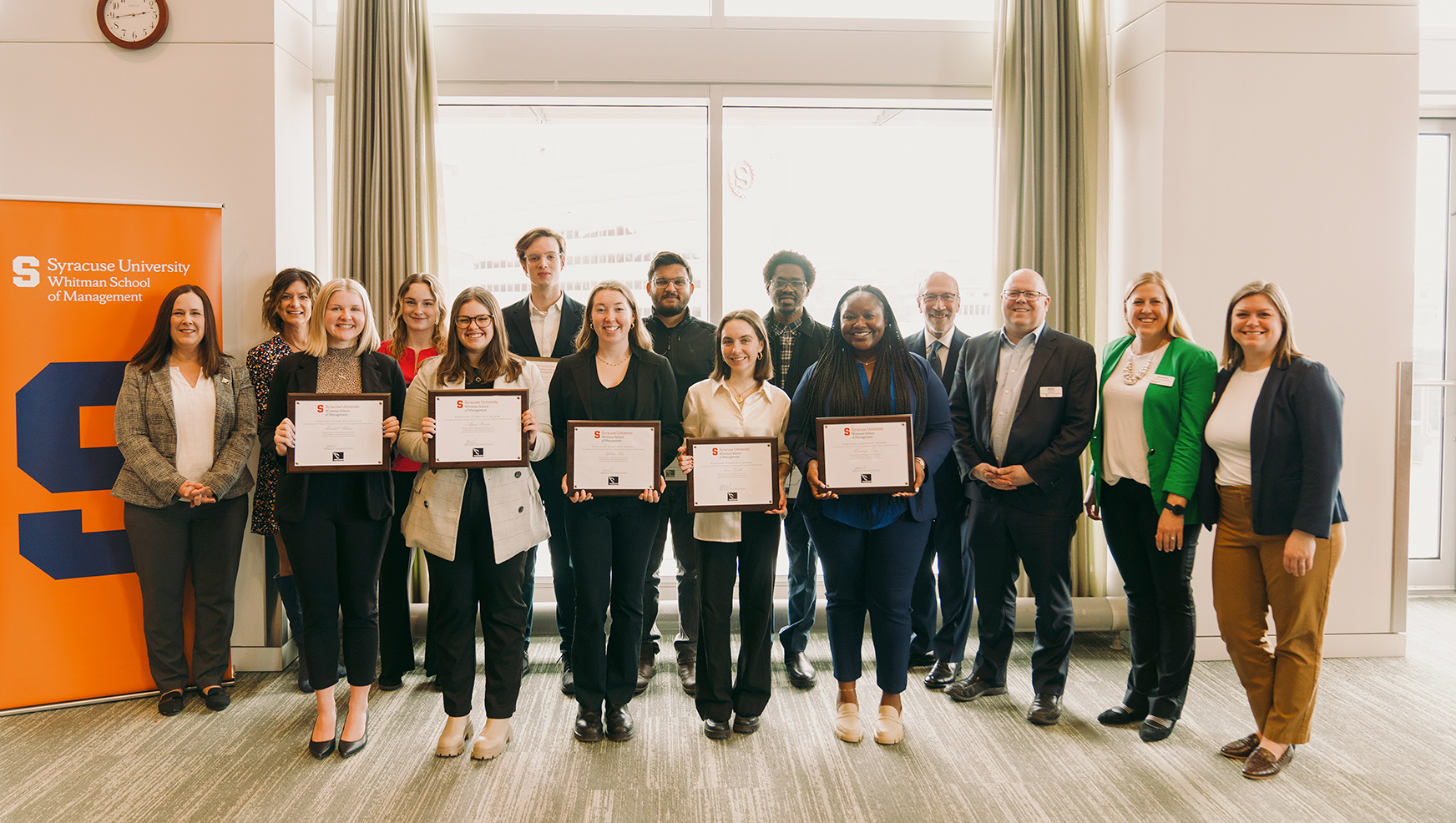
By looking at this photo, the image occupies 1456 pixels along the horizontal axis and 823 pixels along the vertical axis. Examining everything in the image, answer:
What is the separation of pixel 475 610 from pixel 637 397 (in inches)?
40.2

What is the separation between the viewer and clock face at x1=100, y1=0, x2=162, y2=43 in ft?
11.3

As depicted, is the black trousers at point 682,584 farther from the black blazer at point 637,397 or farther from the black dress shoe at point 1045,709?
the black dress shoe at point 1045,709

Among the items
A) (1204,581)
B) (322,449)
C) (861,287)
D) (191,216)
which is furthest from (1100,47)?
(191,216)

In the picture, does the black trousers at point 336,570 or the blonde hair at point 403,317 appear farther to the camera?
the blonde hair at point 403,317

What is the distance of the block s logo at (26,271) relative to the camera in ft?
10.3

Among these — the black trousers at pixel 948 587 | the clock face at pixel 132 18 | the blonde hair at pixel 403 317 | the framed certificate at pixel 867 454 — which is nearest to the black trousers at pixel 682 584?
the framed certificate at pixel 867 454

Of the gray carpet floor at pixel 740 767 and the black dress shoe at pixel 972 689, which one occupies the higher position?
the black dress shoe at pixel 972 689

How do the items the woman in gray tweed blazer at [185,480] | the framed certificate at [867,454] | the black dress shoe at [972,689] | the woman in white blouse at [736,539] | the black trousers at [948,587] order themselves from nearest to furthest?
1. the framed certificate at [867,454]
2. the woman in white blouse at [736,539]
3. the woman in gray tweed blazer at [185,480]
4. the black dress shoe at [972,689]
5. the black trousers at [948,587]

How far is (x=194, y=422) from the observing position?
3.13 meters

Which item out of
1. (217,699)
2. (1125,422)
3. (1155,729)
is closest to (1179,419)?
(1125,422)

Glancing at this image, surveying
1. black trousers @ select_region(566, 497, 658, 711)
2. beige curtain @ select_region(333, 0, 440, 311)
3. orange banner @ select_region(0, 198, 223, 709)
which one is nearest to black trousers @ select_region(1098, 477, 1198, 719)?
black trousers @ select_region(566, 497, 658, 711)

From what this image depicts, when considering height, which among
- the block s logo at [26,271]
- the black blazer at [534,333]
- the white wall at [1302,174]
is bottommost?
the black blazer at [534,333]

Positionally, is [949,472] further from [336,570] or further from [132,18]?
[132,18]

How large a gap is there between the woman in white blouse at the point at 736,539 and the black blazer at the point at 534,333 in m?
0.75
